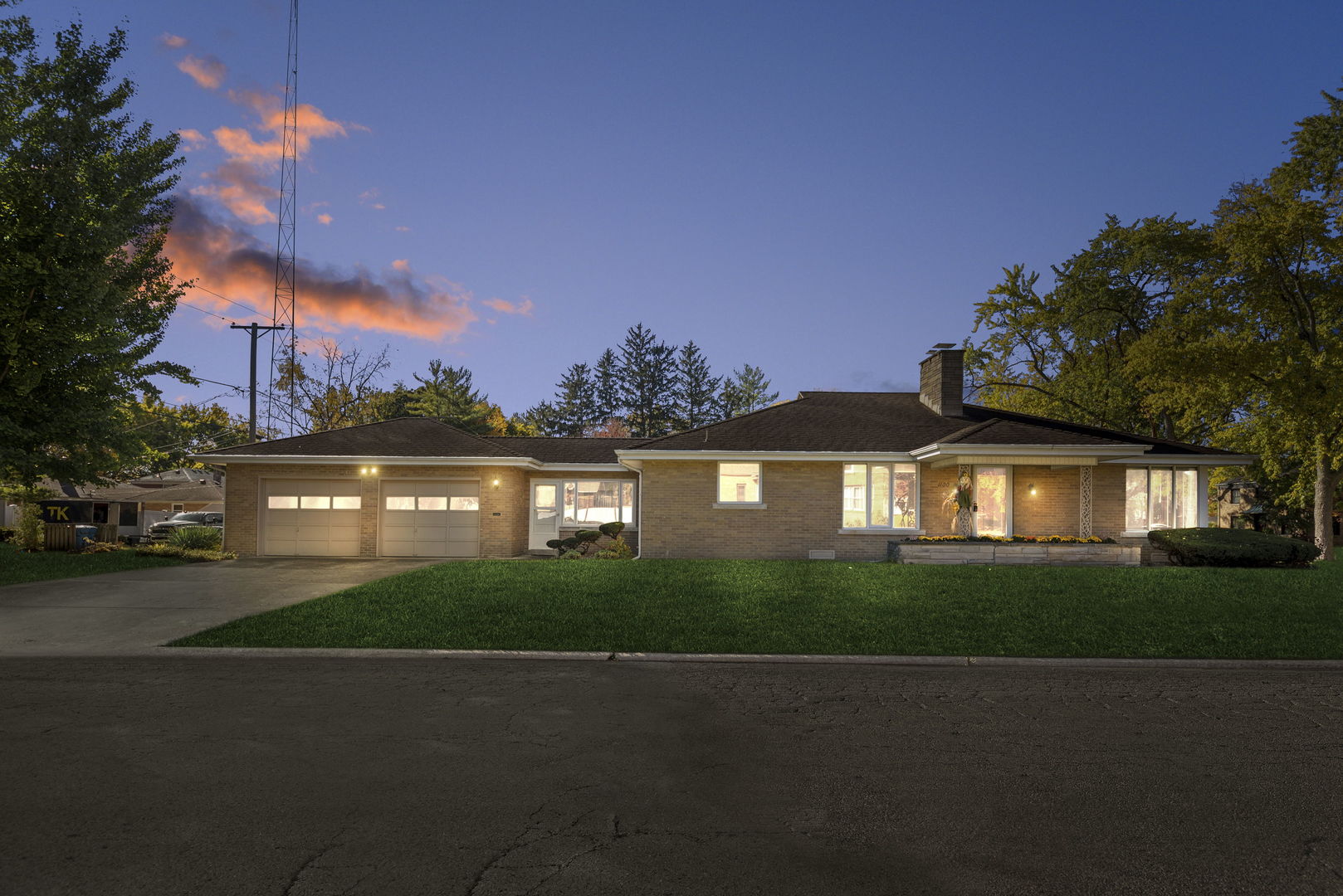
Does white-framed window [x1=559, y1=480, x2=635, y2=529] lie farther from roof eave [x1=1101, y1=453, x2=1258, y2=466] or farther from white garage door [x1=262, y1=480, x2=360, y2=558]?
roof eave [x1=1101, y1=453, x2=1258, y2=466]

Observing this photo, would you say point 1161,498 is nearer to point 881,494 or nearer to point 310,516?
point 881,494

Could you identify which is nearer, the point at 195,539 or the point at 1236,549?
the point at 1236,549

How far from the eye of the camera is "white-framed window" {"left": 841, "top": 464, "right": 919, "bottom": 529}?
67.5 ft

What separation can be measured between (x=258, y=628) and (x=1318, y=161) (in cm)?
3228

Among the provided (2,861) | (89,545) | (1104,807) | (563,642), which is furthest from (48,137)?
(1104,807)

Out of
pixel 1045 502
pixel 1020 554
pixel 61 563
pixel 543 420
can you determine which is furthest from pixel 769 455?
pixel 543 420

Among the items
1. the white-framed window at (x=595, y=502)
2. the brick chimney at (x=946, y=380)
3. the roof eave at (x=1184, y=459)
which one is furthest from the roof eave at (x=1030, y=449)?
the white-framed window at (x=595, y=502)

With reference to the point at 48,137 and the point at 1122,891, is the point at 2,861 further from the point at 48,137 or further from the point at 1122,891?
the point at 48,137

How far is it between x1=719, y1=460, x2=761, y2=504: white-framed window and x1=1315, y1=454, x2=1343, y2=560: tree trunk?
66.5 ft

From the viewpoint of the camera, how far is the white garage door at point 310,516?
23.3 meters

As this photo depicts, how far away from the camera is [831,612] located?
1219 cm

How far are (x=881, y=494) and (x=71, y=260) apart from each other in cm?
1963

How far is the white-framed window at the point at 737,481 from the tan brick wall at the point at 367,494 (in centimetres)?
672

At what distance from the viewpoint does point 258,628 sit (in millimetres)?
10797
